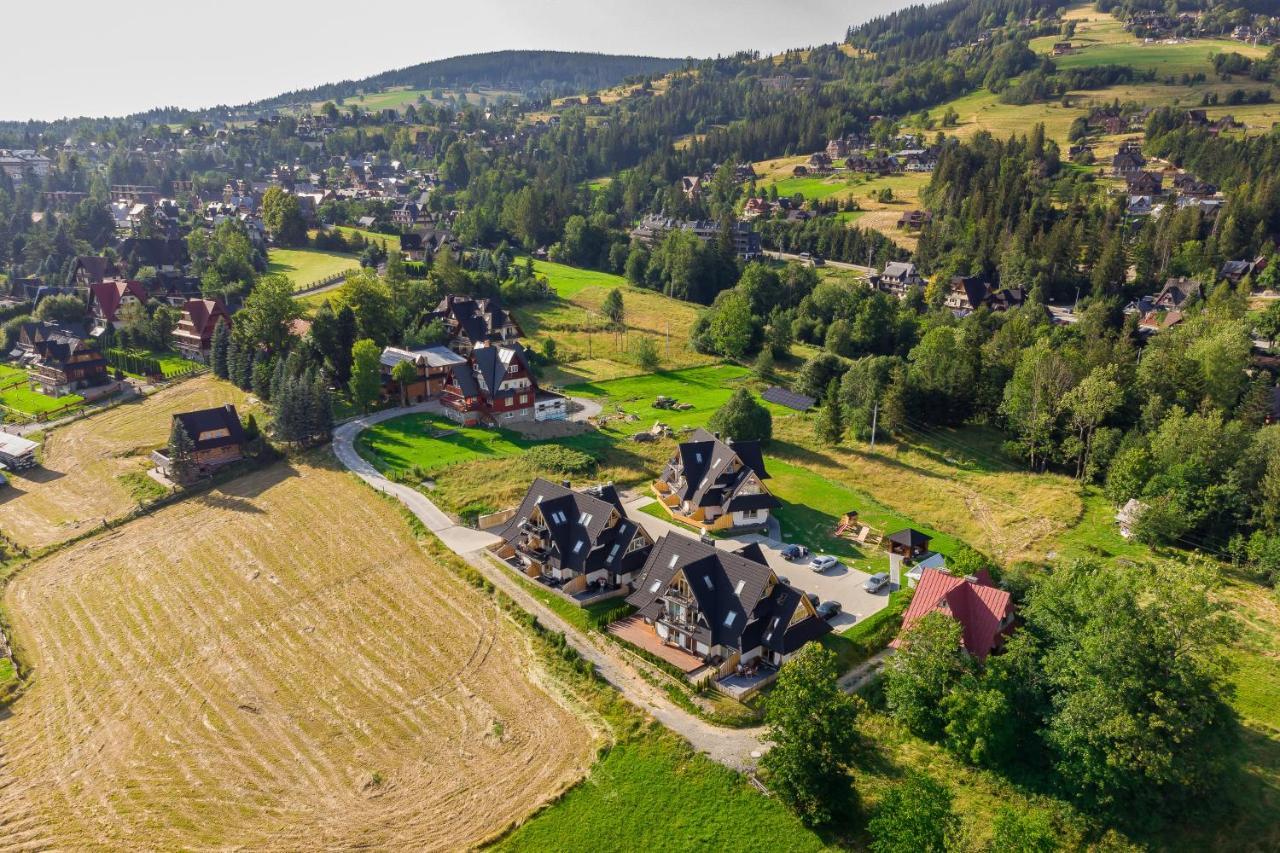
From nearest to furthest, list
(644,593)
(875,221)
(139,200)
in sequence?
1. (644,593)
2. (875,221)
3. (139,200)

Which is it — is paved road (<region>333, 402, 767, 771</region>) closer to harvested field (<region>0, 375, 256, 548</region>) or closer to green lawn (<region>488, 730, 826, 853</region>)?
green lawn (<region>488, 730, 826, 853</region>)

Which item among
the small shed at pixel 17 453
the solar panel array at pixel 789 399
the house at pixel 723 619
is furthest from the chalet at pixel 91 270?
the house at pixel 723 619

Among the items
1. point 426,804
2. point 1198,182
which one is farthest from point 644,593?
point 1198,182

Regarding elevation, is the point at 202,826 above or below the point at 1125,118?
below

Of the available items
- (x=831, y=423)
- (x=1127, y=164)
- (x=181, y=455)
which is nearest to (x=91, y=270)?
(x=181, y=455)

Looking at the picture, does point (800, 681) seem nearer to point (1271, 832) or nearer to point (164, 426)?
point (1271, 832)

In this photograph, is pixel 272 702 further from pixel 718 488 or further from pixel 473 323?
pixel 473 323

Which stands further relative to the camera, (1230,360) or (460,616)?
(1230,360)
